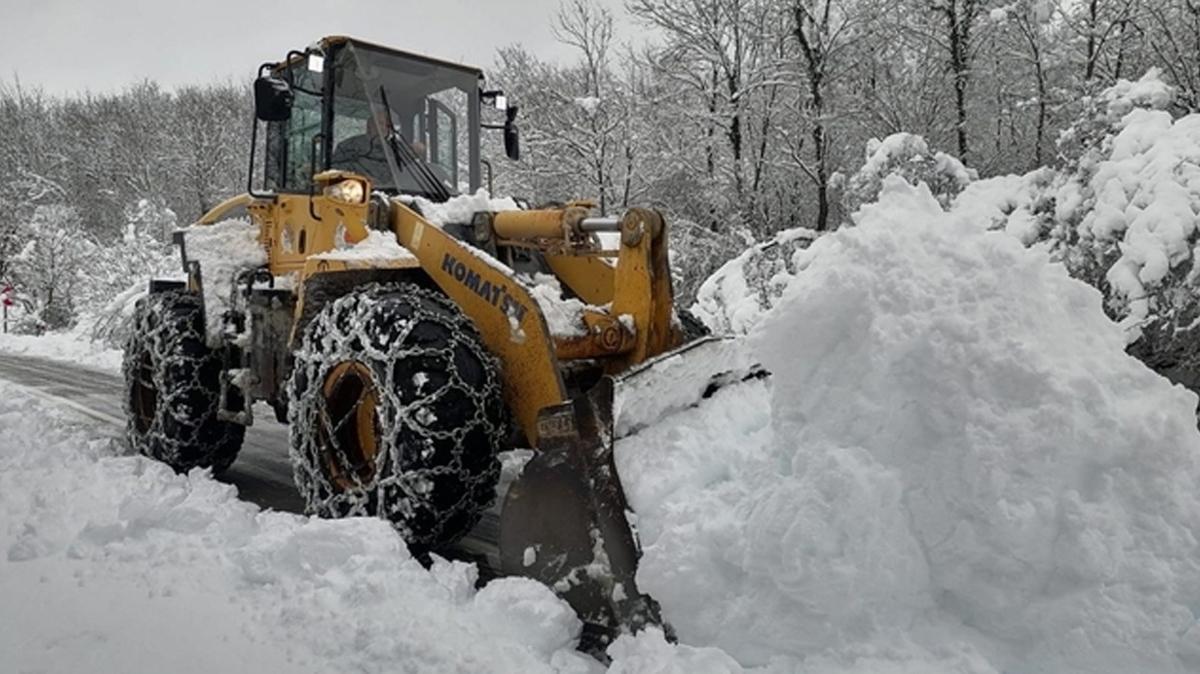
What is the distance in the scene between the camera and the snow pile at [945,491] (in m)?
2.56

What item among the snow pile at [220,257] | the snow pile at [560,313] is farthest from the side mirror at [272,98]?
the snow pile at [560,313]

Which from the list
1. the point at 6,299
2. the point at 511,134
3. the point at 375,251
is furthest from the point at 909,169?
the point at 6,299

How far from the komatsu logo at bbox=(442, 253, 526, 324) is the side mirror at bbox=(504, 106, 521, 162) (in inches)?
82.1

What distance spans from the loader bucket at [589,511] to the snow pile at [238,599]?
104mm

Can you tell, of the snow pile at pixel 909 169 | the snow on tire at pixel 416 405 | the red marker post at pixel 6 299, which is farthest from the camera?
the red marker post at pixel 6 299

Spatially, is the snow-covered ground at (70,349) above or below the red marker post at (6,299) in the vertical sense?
below

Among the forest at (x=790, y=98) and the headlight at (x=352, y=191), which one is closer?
the headlight at (x=352, y=191)

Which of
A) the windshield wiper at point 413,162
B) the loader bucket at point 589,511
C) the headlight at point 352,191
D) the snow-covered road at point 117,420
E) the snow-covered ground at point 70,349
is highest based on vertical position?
the windshield wiper at point 413,162

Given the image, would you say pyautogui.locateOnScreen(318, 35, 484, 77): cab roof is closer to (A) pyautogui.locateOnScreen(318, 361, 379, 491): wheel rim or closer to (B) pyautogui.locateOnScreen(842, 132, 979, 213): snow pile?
(A) pyautogui.locateOnScreen(318, 361, 379, 491): wheel rim

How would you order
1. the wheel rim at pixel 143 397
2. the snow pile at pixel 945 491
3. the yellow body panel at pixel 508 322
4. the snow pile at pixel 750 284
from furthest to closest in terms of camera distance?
the snow pile at pixel 750 284
the wheel rim at pixel 143 397
the yellow body panel at pixel 508 322
the snow pile at pixel 945 491

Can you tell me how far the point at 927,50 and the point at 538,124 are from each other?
26.1 ft

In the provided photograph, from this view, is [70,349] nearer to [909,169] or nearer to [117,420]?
[117,420]

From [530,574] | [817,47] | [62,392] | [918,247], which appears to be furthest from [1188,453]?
[817,47]

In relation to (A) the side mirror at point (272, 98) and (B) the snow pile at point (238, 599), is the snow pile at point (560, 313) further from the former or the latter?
(A) the side mirror at point (272, 98)
